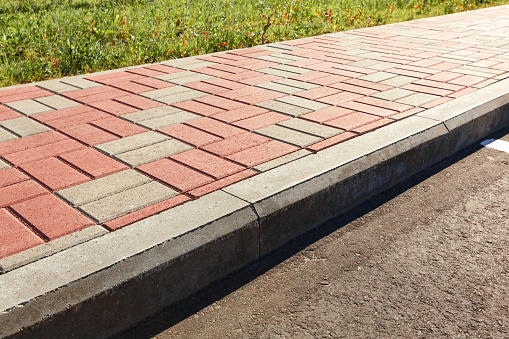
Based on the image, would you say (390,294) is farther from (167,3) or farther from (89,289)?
(167,3)

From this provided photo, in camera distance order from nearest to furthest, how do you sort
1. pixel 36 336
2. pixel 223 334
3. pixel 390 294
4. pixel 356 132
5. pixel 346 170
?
pixel 36 336, pixel 223 334, pixel 390 294, pixel 346 170, pixel 356 132

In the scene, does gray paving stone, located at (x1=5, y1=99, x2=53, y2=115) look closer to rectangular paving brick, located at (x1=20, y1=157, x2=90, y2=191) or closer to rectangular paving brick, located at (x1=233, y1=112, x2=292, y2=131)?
rectangular paving brick, located at (x1=20, y1=157, x2=90, y2=191)

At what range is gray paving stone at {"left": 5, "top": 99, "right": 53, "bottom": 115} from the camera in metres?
4.58

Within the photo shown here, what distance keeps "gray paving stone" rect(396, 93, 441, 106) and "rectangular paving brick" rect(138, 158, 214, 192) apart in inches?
90.7

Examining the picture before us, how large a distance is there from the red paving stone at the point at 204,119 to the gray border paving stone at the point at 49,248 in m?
0.05

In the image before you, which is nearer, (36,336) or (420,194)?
(36,336)

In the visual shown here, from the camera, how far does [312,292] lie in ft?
8.76

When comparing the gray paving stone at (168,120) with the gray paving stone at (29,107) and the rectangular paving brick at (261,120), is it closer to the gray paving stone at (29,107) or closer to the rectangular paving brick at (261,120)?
the rectangular paving brick at (261,120)

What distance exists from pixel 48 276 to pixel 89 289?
0.19 metres

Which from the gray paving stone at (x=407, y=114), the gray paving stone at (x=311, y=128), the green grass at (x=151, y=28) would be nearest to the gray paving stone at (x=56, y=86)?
the green grass at (x=151, y=28)

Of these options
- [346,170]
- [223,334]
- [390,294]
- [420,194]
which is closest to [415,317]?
[390,294]

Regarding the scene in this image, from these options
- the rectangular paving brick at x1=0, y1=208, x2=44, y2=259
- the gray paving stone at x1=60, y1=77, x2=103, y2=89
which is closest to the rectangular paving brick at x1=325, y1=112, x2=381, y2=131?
the rectangular paving brick at x1=0, y1=208, x2=44, y2=259

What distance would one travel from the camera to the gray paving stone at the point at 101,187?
3006 mm

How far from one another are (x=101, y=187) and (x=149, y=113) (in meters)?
1.51
